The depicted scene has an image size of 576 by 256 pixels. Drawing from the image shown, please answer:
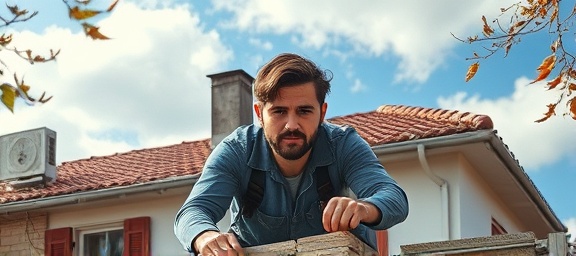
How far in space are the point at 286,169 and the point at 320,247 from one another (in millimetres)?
551

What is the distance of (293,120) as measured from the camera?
3.71 meters

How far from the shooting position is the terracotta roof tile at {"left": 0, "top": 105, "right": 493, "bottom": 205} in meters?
14.8

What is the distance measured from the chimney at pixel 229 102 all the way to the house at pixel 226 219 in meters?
0.02

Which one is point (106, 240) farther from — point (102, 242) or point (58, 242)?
point (58, 242)

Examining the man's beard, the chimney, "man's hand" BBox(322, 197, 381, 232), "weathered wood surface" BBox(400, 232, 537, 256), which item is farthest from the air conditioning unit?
"man's hand" BBox(322, 197, 381, 232)

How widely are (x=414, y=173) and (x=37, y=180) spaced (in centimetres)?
629

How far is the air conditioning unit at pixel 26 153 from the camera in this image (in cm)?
1798

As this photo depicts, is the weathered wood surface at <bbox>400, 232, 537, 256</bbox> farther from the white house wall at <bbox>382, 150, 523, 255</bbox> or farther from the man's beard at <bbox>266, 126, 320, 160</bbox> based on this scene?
the white house wall at <bbox>382, 150, 523, 255</bbox>

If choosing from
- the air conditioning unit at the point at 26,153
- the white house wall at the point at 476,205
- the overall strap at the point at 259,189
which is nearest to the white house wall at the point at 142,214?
the air conditioning unit at the point at 26,153

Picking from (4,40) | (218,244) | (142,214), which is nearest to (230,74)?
(142,214)

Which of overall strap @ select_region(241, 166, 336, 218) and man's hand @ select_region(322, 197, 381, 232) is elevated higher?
overall strap @ select_region(241, 166, 336, 218)

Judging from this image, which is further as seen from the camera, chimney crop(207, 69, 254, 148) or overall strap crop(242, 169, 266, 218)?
chimney crop(207, 69, 254, 148)

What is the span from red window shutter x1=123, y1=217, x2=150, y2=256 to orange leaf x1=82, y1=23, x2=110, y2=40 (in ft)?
41.0

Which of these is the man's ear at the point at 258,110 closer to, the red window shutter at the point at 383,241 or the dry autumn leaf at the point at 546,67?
the dry autumn leaf at the point at 546,67
